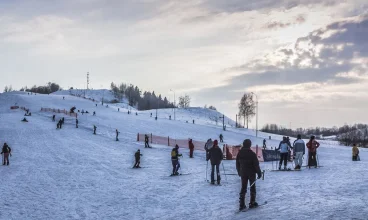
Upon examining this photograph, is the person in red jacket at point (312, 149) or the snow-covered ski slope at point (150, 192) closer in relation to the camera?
the snow-covered ski slope at point (150, 192)

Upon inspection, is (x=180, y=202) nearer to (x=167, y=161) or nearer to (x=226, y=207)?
(x=226, y=207)

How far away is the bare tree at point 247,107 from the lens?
439ft

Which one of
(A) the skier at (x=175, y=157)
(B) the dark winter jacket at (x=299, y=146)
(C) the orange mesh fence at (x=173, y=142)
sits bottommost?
(C) the orange mesh fence at (x=173, y=142)

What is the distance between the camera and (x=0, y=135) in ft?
155

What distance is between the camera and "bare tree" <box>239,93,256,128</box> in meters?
134

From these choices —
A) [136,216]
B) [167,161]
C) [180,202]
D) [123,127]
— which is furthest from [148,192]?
[123,127]

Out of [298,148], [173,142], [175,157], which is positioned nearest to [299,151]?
[298,148]

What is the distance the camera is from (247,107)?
440ft

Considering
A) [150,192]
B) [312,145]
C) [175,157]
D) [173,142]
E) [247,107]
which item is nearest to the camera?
[150,192]

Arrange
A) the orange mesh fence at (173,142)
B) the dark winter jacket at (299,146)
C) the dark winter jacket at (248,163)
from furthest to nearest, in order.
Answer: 1. the orange mesh fence at (173,142)
2. the dark winter jacket at (299,146)
3. the dark winter jacket at (248,163)

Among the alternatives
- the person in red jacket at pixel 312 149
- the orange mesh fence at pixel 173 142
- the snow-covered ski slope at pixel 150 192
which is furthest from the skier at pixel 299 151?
the orange mesh fence at pixel 173 142

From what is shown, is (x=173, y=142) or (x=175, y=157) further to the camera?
(x=173, y=142)

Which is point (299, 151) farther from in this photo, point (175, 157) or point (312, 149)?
point (175, 157)

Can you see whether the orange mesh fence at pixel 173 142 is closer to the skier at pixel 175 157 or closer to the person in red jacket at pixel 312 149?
the skier at pixel 175 157
